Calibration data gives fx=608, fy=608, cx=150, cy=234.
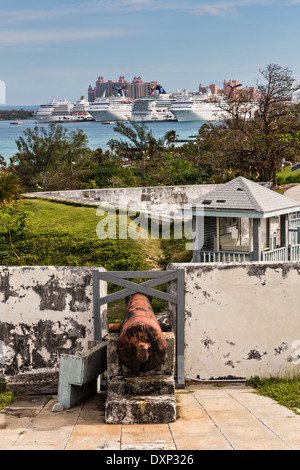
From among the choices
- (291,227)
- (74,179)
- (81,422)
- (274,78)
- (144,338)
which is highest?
(274,78)

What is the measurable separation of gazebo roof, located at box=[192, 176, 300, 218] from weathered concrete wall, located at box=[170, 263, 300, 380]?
6.48m

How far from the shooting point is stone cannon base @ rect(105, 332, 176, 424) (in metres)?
6.84

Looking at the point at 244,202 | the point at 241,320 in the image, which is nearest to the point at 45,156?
the point at 244,202

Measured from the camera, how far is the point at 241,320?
8.41 m

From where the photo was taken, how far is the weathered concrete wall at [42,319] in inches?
330

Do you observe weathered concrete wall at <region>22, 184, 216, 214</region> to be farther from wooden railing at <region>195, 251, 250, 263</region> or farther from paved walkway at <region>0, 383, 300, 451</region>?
paved walkway at <region>0, 383, 300, 451</region>

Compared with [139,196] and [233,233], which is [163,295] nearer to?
[233,233]

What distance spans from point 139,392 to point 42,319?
6.63 feet

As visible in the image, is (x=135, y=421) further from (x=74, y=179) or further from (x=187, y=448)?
(x=74, y=179)

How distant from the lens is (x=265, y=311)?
8406 mm

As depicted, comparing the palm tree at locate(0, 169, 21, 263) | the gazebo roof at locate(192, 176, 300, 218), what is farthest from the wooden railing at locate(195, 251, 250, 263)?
the palm tree at locate(0, 169, 21, 263)

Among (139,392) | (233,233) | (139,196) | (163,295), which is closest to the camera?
(139,392)

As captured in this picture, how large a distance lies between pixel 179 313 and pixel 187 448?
265 cm
